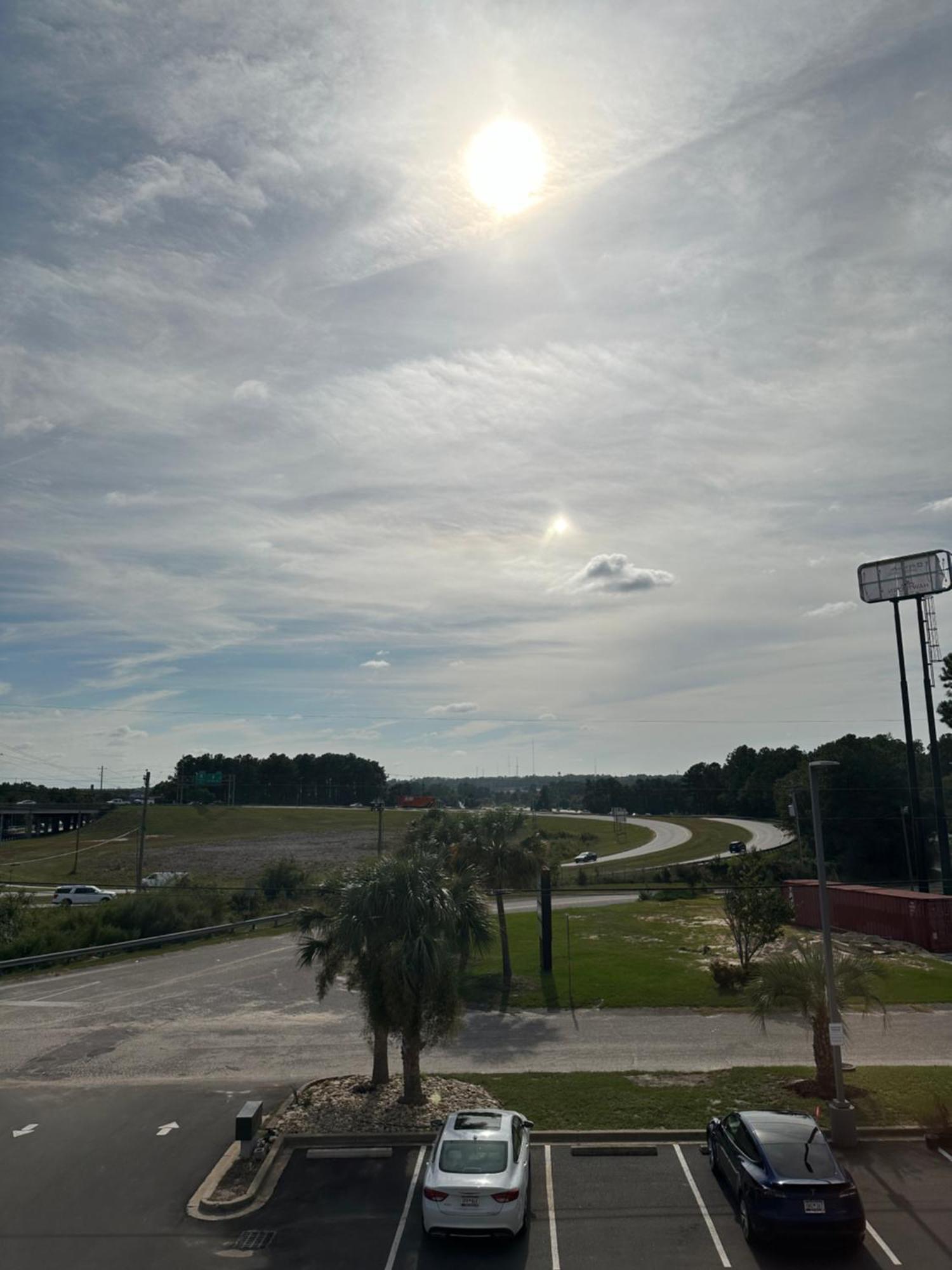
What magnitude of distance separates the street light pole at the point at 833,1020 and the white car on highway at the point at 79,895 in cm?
5734

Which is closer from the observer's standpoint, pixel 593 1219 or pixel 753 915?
pixel 593 1219

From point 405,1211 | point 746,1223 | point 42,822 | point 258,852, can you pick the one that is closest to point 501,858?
point 405,1211

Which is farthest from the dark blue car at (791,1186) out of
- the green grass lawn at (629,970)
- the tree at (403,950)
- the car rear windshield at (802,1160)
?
the green grass lawn at (629,970)

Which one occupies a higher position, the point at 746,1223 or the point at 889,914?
the point at 889,914

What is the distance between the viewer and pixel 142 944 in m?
45.1

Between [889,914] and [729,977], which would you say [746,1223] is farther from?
[889,914]

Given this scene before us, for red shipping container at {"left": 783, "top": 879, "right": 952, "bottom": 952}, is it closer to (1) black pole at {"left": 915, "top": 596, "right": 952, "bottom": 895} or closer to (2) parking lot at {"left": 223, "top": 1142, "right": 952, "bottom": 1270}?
(1) black pole at {"left": 915, "top": 596, "right": 952, "bottom": 895}

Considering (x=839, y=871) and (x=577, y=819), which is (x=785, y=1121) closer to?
(x=839, y=871)

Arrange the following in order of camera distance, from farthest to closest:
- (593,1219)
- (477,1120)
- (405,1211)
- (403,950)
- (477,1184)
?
(403,950), (477,1120), (405,1211), (593,1219), (477,1184)

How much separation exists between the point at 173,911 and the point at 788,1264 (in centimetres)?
4281

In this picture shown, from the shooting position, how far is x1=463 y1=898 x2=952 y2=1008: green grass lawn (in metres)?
33.1

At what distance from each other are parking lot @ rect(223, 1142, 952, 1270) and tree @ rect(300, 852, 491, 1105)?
266cm

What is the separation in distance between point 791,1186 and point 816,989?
7.59m

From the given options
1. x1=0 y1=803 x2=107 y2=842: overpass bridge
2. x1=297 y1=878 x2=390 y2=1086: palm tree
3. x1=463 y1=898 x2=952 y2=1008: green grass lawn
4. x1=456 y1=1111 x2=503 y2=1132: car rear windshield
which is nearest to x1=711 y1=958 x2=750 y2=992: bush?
x1=463 y1=898 x2=952 y2=1008: green grass lawn
